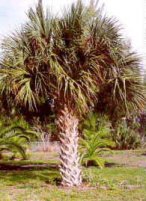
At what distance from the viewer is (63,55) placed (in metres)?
10.2

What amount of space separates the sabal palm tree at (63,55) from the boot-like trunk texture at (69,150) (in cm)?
3

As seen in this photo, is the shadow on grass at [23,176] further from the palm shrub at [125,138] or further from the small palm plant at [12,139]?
the palm shrub at [125,138]

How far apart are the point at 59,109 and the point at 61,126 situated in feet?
1.40

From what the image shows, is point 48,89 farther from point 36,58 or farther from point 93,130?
point 93,130

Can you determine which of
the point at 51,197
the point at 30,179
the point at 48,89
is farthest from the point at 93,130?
the point at 51,197

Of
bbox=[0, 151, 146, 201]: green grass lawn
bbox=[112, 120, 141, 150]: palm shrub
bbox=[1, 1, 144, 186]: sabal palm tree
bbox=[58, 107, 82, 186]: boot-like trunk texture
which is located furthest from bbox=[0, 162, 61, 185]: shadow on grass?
bbox=[112, 120, 141, 150]: palm shrub

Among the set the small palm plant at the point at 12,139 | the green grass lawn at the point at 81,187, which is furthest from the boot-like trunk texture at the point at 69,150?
the small palm plant at the point at 12,139

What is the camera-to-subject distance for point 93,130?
21.9 metres

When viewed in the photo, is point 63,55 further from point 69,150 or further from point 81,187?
point 81,187

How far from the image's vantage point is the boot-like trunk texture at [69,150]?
1055 centimetres

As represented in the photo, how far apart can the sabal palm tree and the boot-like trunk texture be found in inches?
1.1

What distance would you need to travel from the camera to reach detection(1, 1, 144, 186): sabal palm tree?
995 cm

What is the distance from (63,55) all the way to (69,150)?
2.34 meters

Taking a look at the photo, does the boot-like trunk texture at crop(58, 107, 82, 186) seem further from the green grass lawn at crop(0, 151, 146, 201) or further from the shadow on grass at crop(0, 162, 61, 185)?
the shadow on grass at crop(0, 162, 61, 185)
